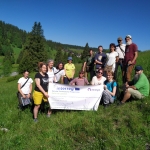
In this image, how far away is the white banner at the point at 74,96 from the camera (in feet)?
24.3

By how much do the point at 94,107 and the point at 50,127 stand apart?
78.5 inches

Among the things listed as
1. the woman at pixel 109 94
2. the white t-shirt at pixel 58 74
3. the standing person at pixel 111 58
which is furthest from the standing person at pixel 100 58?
the white t-shirt at pixel 58 74

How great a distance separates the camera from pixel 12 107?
8.88 meters

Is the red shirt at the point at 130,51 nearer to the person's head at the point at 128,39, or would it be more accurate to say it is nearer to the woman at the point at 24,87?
the person's head at the point at 128,39

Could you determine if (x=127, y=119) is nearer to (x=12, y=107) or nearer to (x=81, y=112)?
(x=81, y=112)

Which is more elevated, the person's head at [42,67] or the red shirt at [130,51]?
the red shirt at [130,51]

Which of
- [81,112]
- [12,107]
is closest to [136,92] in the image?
[81,112]

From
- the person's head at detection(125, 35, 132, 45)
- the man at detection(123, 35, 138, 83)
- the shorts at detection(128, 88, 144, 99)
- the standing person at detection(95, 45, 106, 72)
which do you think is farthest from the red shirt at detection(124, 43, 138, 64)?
the shorts at detection(128, 88, 144, 99)

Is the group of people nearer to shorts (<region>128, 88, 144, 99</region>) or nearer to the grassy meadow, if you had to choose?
shorts (<region>128, 88, 144, 99</region>)

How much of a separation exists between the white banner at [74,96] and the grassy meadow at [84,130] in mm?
307

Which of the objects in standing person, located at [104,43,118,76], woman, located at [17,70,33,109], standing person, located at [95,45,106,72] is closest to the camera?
woman, located at [17,70,33,109]

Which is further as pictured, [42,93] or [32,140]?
[42,93]

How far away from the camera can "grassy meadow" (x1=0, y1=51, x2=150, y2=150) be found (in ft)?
17.3

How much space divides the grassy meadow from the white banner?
307mm
